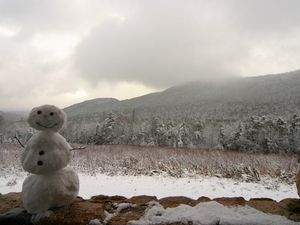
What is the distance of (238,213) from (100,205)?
1.83 m

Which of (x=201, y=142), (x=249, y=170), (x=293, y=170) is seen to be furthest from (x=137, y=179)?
(x=201, y=142)

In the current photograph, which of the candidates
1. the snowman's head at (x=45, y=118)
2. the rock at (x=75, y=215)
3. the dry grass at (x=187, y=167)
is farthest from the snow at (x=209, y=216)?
the dry grass at (x=187, y=167)

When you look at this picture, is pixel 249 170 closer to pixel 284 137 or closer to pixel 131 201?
pixel 131 201

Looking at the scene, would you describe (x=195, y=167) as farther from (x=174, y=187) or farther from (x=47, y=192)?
(x=47, y=192)

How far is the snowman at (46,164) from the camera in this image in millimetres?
3959

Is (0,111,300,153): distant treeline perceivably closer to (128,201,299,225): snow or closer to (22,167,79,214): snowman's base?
(22,167,79,214): snowman's base

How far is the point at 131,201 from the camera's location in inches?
178

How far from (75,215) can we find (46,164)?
0.75 metres

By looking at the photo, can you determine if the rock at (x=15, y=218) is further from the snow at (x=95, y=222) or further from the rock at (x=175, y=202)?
the rock at (x=175, y=202)

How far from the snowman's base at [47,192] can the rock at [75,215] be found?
0.13 m

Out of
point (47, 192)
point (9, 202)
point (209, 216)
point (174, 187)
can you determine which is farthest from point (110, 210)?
point (174, 187)

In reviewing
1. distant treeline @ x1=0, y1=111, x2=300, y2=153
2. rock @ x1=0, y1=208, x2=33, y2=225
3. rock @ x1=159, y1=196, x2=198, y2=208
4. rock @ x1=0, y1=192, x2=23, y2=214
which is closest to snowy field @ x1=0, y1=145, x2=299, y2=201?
rock @ x1=0, y1=192, x2=23, y2=214

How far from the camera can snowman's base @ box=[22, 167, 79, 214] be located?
13.0ft

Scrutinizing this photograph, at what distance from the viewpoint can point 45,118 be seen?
4.03 metres
